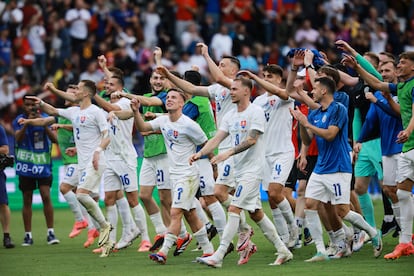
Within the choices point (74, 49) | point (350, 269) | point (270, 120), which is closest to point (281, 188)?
point (270, 120)

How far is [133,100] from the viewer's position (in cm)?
1323

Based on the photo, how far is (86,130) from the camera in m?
15.7

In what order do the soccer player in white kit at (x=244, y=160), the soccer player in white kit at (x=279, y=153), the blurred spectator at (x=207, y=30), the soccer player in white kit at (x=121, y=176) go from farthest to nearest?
the blurred spectator at (x=207, y=30), the soccer player in white kit at (x=121, y=176), the soccer player in white kit at (x=279, y=153), the soccer player in white kit at (x=244, y=160)

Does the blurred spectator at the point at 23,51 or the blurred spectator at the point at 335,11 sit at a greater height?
the blurred spectator at the point at 335,11

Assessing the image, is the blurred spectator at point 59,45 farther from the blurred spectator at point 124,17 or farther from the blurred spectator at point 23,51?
the blurred spectator at point 124,17

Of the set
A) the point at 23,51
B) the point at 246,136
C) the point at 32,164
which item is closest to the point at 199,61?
the point at 23,51

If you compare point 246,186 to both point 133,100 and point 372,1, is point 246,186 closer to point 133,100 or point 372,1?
point 133,100

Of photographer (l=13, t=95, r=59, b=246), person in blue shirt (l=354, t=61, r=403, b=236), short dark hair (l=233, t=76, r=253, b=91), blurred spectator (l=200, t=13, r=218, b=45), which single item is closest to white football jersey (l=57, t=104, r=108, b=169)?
photographer (l=13, t=95, r=59, b=246)

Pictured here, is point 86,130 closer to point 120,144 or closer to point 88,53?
point 120,144

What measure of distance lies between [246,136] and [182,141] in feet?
3.46

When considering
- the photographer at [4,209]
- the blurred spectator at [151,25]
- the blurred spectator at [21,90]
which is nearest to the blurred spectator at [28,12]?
the blurred spectator at [21,90]

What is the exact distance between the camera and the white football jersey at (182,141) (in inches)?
527

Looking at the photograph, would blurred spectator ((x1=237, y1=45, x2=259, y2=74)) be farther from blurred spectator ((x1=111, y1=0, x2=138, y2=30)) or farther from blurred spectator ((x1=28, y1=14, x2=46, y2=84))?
blurred spectator ((x1=28, y1=14, x2=46, y2=84))

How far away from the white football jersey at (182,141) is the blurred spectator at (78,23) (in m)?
15.3
